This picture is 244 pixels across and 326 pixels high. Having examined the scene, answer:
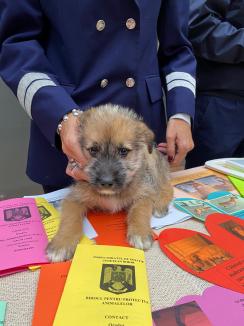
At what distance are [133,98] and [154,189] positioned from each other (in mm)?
390

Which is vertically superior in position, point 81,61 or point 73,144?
point 81,61

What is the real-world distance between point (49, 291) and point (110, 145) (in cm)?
59

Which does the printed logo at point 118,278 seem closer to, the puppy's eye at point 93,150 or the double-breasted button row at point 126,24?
the puppy's eye at point 93,150

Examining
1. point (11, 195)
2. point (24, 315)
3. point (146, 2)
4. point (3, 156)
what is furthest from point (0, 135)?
point (24, 315)

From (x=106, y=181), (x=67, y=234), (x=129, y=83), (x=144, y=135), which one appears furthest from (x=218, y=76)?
(x=67, y=234)

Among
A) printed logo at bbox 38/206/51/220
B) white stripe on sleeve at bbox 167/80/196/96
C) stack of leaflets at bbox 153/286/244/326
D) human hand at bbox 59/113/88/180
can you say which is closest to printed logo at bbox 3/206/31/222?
printed logo at bbox 38/206/51/220

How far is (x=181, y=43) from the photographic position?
5.50 feet

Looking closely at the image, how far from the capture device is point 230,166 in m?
1.80

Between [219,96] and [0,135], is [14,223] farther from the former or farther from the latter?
[0,135]

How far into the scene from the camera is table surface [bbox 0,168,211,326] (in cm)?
83

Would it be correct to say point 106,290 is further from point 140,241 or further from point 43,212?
point 43,212

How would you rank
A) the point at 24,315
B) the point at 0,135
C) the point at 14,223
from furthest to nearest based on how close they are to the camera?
the point at 0,135
the point at 14,223
the point at 24,315

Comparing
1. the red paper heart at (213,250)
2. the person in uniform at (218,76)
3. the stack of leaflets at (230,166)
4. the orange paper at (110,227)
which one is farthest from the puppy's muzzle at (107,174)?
the person in uniform at (218,76)

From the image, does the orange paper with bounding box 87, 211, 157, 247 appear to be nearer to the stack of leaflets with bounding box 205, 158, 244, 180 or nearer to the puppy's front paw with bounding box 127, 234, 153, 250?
the puppy's front paw with bounding box 127, 234, 153, 250
